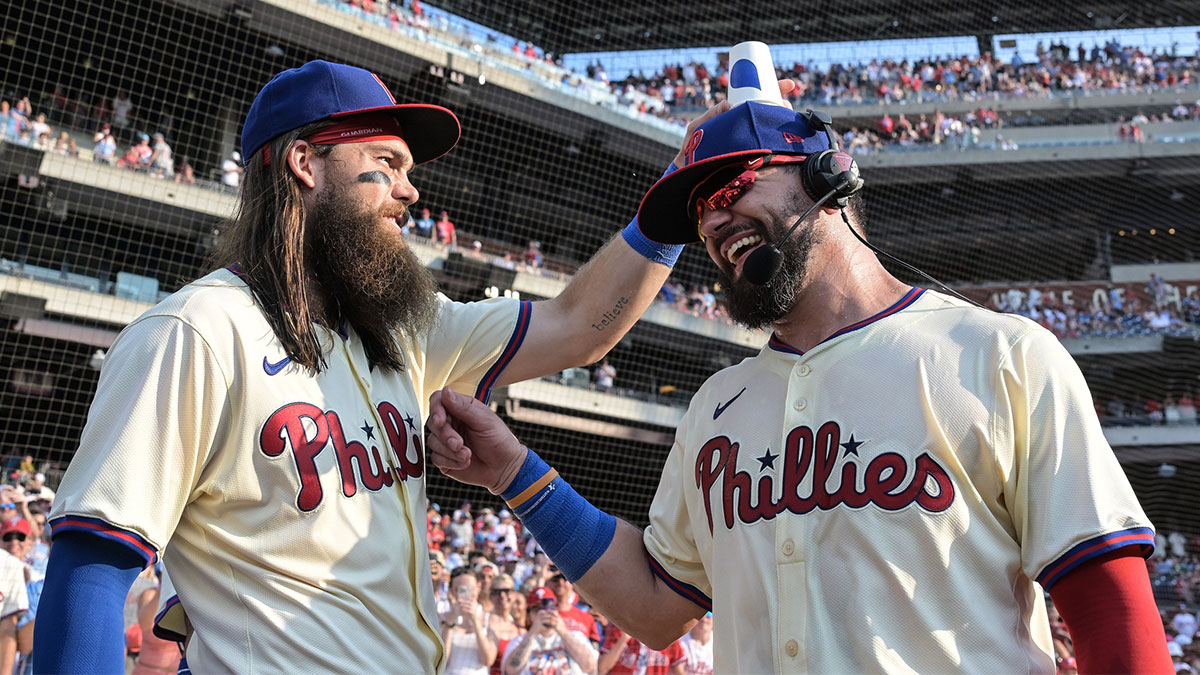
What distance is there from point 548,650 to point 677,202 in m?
4.36

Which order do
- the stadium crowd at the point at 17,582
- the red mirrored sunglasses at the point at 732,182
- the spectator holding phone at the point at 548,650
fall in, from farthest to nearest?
the spectator holding phone at the point at 548,650
the stadium crowd at the point at 17,582
the red mirrored sunglasses at the point at 732,182

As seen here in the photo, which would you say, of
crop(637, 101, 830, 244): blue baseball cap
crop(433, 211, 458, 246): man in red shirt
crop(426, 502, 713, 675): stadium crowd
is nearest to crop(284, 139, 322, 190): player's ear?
crop(637, 101, 830, 244): blue baseball cap

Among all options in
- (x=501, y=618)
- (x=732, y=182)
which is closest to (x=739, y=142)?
(x=732, y=182)

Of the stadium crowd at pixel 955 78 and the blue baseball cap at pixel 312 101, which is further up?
the stadium crowd at pixel 955 78

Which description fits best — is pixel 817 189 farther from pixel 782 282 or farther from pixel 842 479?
pixel 842 479

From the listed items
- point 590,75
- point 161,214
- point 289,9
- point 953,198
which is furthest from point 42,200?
point 953,198

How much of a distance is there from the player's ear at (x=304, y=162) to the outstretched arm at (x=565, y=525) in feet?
1.81

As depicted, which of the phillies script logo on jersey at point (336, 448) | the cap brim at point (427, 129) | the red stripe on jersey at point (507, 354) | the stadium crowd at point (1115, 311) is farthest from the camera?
the stadium crowd at point (1115, 311)

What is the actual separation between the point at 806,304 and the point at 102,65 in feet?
59.1

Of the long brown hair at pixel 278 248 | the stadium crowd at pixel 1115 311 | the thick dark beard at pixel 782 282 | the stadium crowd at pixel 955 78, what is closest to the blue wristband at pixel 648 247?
the thick dark beard at pixel 782 282

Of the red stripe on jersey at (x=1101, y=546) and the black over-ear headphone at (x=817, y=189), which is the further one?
the black over-ear headphone at (x=817, y=189)

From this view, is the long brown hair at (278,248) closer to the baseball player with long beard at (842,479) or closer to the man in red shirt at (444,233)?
the baseball player with long beard at (842,479)

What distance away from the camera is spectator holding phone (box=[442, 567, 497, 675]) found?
622 centimetres

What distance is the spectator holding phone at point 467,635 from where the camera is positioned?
20.4 ft
